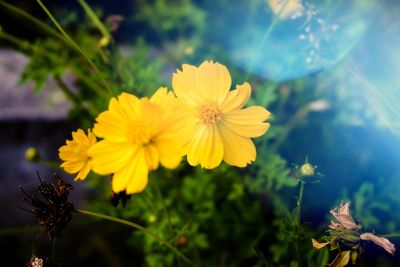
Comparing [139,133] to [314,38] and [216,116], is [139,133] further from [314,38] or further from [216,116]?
[314,38]

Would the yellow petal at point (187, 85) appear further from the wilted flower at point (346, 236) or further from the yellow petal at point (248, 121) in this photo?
the wilted flower at point (346, 236)

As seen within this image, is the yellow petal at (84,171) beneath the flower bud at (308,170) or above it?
beneath

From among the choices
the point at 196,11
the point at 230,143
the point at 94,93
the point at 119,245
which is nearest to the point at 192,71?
the point at 230,143

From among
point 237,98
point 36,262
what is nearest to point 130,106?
point 237,98

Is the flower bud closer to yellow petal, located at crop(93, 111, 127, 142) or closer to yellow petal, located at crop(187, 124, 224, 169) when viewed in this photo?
yellow petal, located at crop(187, 124, 224, 169)

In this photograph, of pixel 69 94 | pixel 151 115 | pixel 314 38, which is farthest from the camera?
pixel 69 94

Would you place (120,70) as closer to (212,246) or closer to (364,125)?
(212,246)

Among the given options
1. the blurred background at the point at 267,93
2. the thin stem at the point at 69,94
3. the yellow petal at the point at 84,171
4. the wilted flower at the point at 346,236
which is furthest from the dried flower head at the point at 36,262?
the thin stem at the point at 69,94
